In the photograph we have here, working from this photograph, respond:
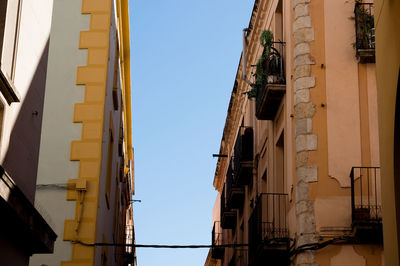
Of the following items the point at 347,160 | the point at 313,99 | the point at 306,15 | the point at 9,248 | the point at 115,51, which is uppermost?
the point at 115,51

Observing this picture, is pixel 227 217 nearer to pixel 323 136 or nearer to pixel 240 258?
pixel 240 258

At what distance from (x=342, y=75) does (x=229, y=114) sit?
13.8m

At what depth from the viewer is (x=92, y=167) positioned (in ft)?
50.3

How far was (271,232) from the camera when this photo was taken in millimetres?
15352

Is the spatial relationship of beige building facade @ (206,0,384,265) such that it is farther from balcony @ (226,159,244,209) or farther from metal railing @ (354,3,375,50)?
balcony @ (226,159,244,209)

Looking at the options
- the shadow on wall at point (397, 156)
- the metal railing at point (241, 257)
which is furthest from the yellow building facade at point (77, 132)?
the shadow on wall at point (397, 156)

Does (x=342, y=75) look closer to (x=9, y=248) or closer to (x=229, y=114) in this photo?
(x=9, y=248)

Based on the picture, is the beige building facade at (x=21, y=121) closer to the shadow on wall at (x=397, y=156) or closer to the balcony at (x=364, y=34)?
the shadow on wall at (x=397, y=156)

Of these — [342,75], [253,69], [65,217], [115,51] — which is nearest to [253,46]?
[253,69]

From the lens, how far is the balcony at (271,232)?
1459 centimetres

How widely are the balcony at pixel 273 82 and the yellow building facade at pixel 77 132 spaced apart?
11.0 feet

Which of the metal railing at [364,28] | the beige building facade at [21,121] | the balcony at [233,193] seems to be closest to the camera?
the beige building facade at [21,121]

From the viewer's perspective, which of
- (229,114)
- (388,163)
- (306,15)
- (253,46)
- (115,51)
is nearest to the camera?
(388,163)

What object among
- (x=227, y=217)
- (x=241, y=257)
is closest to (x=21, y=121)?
(x=241, y=257)
